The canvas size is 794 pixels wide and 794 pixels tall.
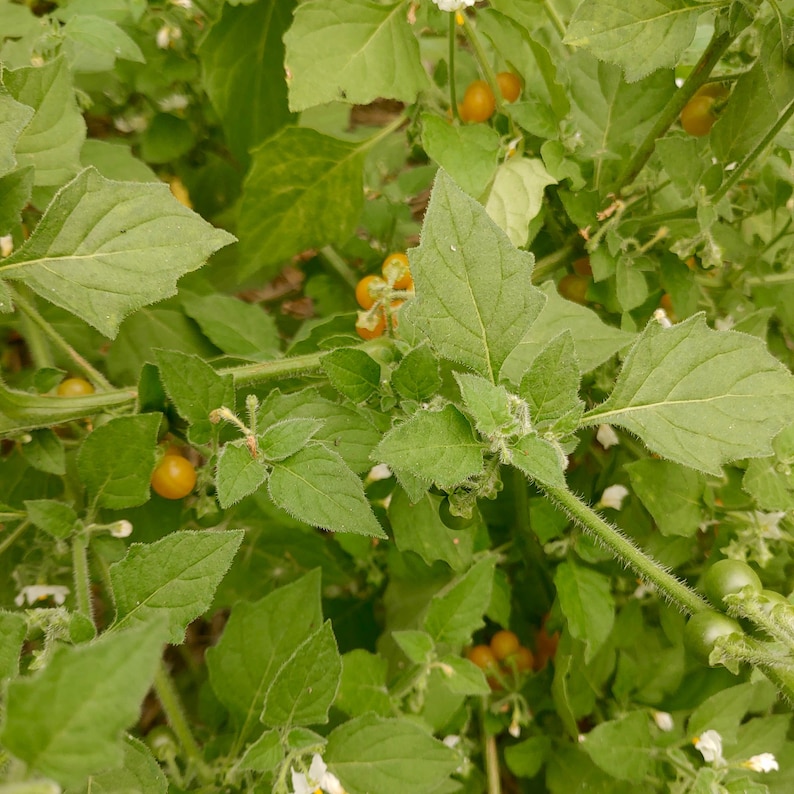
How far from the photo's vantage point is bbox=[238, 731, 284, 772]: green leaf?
3.31 feet

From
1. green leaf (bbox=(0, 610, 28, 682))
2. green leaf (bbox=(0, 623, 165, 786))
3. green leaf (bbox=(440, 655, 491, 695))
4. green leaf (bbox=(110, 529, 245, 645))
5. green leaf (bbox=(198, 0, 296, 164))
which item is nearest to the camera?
green leaf (bbox=(0, 623, 165, 786))

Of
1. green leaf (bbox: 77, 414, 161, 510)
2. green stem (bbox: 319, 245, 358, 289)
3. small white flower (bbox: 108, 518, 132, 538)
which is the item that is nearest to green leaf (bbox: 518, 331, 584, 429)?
green leaf (bbox: 77, 414, 161, 510)

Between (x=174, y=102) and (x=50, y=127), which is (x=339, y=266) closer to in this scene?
(x=174, y=102)

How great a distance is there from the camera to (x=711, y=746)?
1.24m

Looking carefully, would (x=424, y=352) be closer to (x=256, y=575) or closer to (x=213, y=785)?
(x=213, y=785)

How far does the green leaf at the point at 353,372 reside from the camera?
103 centimetres

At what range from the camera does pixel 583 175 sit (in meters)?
1.40

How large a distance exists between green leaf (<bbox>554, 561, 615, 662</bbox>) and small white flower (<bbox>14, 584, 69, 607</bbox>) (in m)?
0.90

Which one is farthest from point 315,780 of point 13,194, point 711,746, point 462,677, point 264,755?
point 13,194

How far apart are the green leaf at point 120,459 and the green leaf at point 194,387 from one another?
1.9 inches

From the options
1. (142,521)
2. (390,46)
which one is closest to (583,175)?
(390,46)

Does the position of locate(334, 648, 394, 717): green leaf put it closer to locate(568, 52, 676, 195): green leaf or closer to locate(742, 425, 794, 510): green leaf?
locate(742, 425, 794, 510): green leaf

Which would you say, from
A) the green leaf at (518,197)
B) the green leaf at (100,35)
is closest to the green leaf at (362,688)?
the green leaf at (518,197)

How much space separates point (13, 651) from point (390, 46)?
119cm
